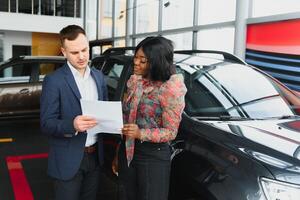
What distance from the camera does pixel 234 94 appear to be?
2729 mm

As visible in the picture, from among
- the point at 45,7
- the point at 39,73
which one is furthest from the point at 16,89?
the point at 45,7

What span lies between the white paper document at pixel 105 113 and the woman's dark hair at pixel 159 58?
26 centimetres

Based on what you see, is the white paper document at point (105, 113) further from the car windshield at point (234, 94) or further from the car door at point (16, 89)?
the car door at point (16, 89)

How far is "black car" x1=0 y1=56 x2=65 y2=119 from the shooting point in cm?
682

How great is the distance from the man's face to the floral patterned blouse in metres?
0.30

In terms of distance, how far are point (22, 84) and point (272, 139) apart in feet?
18.9

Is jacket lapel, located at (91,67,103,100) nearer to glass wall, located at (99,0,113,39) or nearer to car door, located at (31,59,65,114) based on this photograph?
car door, located at (31,59,65,114)

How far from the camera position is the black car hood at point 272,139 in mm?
1831

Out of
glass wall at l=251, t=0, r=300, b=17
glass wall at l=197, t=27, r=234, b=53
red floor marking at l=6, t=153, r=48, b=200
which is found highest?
glass wall at l=251, t=0, r=300, b=17

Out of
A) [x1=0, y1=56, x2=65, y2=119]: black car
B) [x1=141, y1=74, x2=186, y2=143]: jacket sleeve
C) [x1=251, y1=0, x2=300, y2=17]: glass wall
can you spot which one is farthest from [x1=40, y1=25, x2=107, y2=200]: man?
[x1=0, y1=56, x2=65, y2=119]: black car

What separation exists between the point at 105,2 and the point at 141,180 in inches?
542

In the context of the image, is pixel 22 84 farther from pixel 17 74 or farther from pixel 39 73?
pixel 39 73

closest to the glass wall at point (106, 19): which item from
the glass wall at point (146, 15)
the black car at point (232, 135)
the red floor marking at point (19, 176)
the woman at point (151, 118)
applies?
the glass wall at point (146, 15)

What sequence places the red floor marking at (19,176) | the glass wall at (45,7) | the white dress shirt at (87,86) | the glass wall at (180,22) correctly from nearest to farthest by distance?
the white dress shirt at (87,86), the red floor marking at (19,176), the glass wall at (180,22), the glass wall at (45,7)
